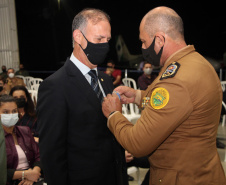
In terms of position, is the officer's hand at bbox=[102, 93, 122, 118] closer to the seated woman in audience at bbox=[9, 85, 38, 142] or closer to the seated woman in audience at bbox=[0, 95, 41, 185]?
the seated woman in audience at bbox=[0, 95, 41, 185]

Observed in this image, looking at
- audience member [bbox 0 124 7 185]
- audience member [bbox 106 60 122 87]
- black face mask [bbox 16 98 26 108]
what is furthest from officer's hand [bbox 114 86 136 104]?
audience member [bbox 106 60 122 87]

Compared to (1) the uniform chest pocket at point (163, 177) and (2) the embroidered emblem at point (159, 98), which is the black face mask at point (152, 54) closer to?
(2) the embroidered emblem at point (159, 98)

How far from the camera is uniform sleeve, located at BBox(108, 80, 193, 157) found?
0.93 m

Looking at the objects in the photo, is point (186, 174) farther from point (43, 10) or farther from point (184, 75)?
point (43, 10)

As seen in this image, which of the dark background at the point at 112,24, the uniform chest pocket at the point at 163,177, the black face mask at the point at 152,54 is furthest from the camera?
the dark background at the point at 112,24

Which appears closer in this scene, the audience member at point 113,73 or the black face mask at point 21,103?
the black face mask at point 21,103

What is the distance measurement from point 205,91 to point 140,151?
0.41 metres

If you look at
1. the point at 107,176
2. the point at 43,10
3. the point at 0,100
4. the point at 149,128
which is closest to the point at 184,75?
the point at 149,128

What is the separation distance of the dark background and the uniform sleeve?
24.5ft

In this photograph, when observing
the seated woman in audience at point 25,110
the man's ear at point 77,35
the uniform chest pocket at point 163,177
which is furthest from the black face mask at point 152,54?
the seated woman in audience at point 25,110

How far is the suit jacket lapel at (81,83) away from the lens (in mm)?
1104

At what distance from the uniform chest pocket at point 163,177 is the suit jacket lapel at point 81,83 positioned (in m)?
0.47

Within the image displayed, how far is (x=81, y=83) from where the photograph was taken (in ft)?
3.66

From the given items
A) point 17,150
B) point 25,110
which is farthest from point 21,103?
point 17,150
